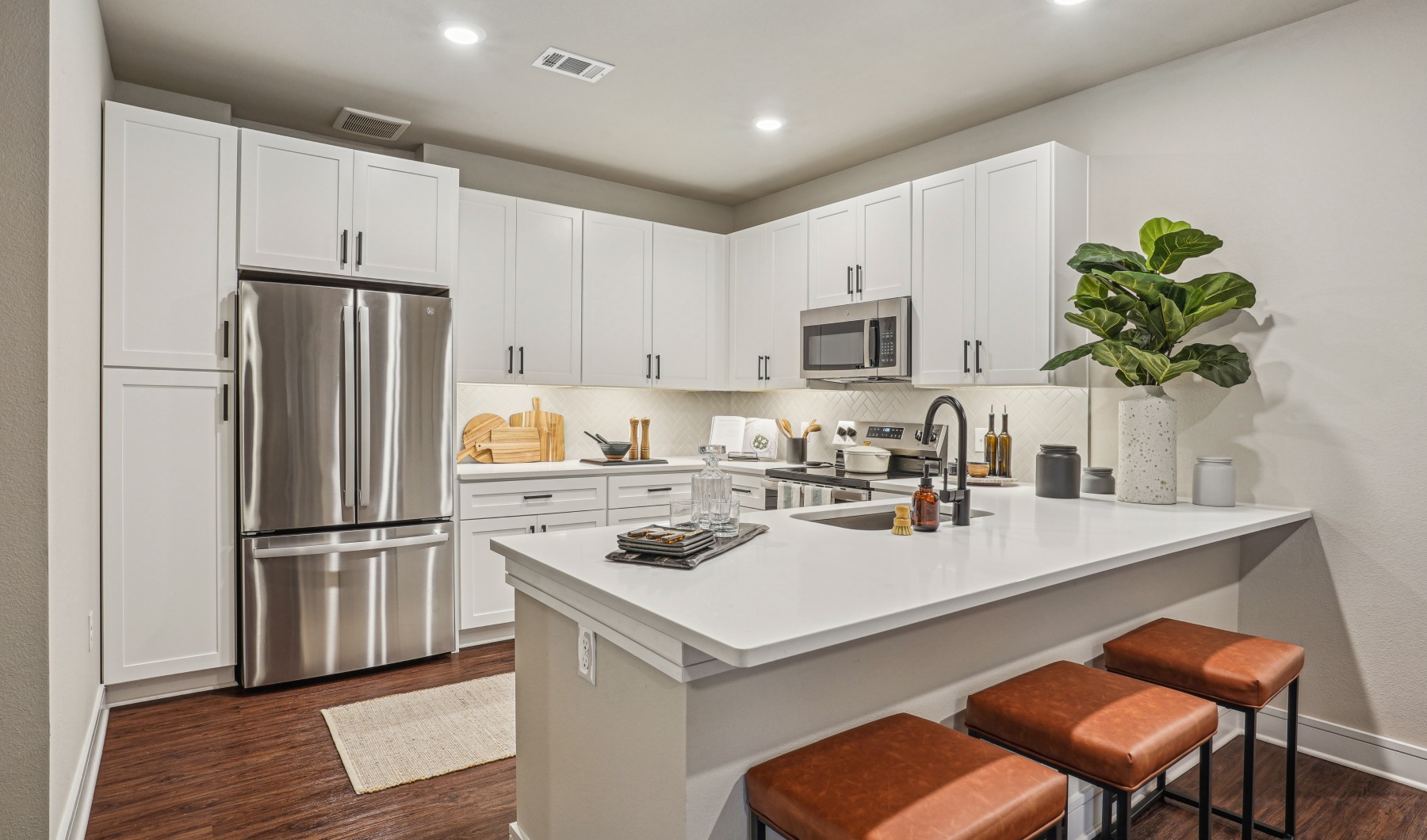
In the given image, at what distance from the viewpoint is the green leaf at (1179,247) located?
2.74 m

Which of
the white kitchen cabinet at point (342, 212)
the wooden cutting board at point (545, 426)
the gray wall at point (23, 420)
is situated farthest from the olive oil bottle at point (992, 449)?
the gray wall at point (23, 420)

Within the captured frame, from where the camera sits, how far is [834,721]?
61.2 inches

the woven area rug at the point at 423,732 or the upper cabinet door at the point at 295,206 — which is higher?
the upper cabinet door at the point at 295,206

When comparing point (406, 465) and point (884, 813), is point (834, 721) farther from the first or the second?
point (406, 465)

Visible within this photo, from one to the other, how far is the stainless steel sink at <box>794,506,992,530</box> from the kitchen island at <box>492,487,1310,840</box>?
17 centimetres

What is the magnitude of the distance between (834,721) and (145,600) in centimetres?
297

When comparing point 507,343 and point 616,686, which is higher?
point 507,343

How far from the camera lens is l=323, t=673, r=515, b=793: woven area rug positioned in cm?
253

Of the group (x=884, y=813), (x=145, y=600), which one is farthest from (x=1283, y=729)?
(x=145, y=600)

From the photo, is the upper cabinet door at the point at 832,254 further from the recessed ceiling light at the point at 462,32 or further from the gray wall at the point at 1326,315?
the recessed ceiling light at the point at 462,32

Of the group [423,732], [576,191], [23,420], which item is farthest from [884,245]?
[23,420]

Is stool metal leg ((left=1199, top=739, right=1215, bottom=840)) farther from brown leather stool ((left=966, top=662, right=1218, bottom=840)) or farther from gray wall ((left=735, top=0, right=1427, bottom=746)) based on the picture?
gray wall ((left=735, top=0, right=1427, bottom=746))

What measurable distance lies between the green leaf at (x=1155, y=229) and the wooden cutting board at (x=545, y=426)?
322 cm

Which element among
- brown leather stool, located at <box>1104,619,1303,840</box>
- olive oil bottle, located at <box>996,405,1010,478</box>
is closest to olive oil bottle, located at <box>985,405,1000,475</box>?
olive oil bottle, located at <box>996,405,1010,478</box>
